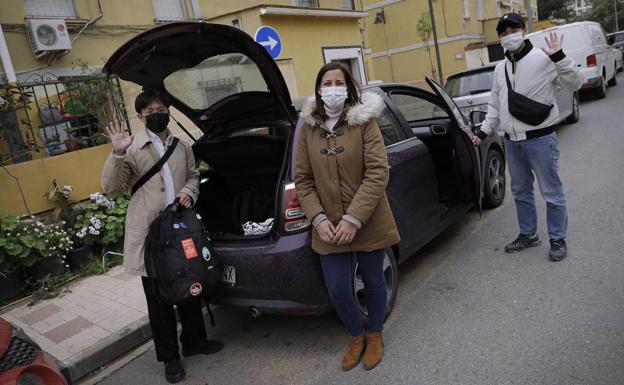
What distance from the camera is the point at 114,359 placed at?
3.89m

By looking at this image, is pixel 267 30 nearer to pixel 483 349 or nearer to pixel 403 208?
pixel 403 208

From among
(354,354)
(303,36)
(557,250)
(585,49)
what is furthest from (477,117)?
(303,36)

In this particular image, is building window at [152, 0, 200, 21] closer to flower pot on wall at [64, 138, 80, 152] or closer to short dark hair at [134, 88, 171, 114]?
flower pot on wall at [64, 138, 80, 152]

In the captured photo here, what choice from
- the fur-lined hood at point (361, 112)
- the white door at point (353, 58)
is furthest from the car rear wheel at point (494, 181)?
the white door at point (353, 58)

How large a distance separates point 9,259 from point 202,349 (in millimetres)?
2837

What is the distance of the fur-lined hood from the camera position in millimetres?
2762

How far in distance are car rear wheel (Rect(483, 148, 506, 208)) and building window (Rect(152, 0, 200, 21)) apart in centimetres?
755

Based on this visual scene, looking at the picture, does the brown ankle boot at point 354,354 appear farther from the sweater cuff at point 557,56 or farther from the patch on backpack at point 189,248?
the sweater cuff at point 557,56

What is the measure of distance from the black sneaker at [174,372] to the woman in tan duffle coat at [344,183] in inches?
46.0

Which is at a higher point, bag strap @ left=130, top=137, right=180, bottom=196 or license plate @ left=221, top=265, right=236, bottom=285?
bag strap @ left=130, top=137, right=180, bottom=196

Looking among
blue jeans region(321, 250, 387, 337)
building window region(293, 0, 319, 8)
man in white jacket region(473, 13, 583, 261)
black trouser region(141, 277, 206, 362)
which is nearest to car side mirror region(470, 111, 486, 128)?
man in white jacket region(473, 13, 583, 261)

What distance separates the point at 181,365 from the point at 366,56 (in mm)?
15179

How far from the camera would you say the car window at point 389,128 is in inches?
A: 154

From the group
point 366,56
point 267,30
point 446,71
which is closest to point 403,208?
point 267,30
